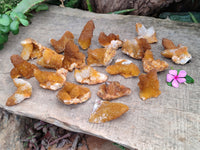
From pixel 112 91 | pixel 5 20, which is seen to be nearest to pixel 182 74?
pixel 112 91

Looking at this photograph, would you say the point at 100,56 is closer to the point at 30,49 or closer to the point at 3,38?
the point at 30,49

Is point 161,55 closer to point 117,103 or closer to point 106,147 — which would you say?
point 117,103

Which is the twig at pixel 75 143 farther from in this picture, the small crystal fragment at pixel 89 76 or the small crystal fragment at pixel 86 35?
the small crystal fragment at pixel 86 35

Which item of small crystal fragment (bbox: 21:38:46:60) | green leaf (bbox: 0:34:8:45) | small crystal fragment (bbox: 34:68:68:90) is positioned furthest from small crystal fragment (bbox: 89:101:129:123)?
green leaf (bbox: 0:34:8:45)

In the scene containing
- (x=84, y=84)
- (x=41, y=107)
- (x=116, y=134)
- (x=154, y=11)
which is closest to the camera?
(x=116, y=134)

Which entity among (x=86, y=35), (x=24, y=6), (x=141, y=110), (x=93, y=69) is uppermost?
(x=24, y=6)

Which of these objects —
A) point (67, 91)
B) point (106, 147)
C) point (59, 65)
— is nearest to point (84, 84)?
point (67, 91)

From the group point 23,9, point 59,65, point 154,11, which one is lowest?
point 154,11
